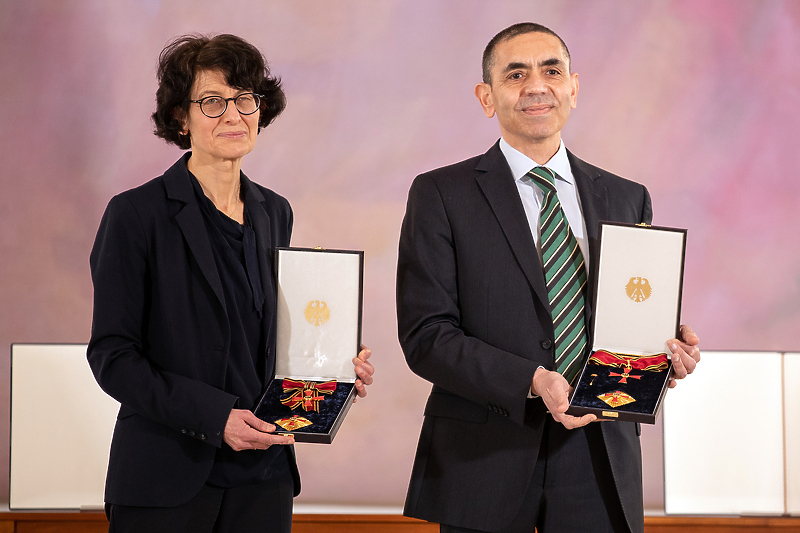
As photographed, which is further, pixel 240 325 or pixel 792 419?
pixel 792 419

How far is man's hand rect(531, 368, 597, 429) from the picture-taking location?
1.43 m

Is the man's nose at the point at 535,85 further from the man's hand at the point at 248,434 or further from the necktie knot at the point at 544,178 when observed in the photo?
the man's hand at the point at 248,434

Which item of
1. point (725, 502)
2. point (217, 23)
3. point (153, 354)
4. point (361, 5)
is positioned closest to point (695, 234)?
point (725, 502)

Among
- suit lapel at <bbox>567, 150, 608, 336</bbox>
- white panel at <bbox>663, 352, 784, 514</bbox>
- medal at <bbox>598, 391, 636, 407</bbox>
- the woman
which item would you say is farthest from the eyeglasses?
white panel at <bbox>663, 352, 784, 514</bbox>

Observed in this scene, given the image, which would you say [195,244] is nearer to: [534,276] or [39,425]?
[534,276]

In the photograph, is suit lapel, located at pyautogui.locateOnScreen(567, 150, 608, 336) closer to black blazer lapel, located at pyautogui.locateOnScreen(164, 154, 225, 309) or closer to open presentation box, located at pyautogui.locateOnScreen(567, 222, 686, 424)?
open presentation box, located at pyautogui.locateOnScreen(567, 222, 686, 424)

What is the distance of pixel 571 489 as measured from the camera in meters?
1.54

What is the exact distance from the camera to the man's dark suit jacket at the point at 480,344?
1538mm

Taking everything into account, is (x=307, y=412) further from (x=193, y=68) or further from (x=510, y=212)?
(x=193, y=68)

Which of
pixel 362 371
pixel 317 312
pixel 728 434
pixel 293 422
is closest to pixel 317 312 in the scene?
pixel 317 312

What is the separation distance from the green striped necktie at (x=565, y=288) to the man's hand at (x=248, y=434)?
0.62 meters

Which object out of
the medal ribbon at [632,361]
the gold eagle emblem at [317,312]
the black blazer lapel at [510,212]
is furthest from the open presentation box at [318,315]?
the medal ribbon at [632,361]

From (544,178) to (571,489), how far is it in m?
0.70

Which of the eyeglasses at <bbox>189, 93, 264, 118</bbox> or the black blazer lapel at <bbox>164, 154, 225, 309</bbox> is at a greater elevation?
the eyeglasses at <bbox>189, 93, 264, 118</bbox>
